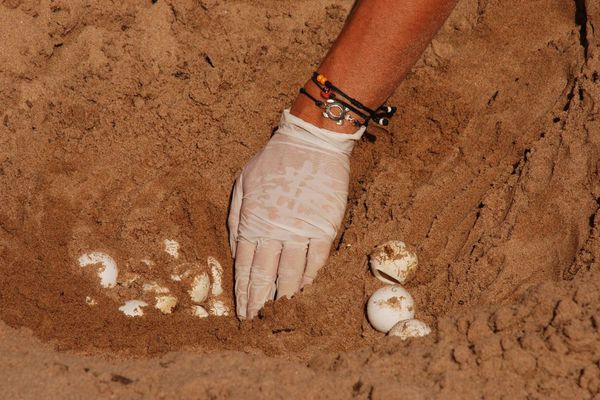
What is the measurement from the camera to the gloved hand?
329 centimetres

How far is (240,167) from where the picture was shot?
378cm

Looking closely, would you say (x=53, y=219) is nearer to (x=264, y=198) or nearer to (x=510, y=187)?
(x=264, y=198)

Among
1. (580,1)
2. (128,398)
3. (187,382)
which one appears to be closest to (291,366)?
(187,382)

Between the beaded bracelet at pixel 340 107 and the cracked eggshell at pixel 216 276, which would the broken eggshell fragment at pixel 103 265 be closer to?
the cracked eggshell at pixel 216 276

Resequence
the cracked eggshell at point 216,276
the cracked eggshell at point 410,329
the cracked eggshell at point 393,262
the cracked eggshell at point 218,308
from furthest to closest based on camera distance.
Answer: the cracked eggshell at point 216,276 → the cracked eggshell at point 218,308 → the cracked eggshell at point 393,262 → the cracked eggshell at point 410,329

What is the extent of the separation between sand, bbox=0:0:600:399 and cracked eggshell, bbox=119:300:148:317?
8cm

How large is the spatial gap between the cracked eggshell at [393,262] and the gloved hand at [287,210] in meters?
0.35

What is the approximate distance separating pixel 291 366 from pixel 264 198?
1.28 m

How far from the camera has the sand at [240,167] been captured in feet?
7.52

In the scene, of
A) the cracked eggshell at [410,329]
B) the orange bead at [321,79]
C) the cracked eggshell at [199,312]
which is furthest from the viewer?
the orange bead at [321,79]

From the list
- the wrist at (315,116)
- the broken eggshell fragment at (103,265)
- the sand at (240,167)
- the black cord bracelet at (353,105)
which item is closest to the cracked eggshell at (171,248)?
the sand at (240,167)

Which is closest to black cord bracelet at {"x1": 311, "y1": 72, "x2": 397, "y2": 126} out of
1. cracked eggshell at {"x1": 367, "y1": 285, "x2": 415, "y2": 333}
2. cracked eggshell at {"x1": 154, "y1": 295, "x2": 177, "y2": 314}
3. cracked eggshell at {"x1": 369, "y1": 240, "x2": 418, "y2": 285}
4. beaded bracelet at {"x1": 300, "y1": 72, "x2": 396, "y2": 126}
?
beaded bracelet at {"x1": 300, "y1": 72, "x2": 396, "y2": 126}

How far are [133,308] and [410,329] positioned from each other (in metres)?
1.26

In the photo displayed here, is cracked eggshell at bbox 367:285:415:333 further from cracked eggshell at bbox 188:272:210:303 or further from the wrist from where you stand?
the wrist
